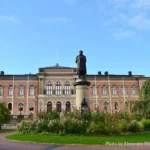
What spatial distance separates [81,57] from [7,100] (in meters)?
44.4

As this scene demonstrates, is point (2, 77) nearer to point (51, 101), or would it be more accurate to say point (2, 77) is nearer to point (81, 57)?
point (51, 101)

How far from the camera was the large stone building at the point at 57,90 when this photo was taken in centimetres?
6155

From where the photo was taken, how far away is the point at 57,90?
207 ft

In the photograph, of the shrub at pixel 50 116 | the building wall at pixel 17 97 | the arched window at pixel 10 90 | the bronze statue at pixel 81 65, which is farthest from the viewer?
the arched window at pixel 10 90

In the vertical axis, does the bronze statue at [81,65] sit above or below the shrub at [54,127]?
above

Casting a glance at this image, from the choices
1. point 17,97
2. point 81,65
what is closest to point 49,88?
point 17,97

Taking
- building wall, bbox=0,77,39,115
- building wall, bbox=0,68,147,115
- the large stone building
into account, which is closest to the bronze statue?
building wall, bbox=0,68,147,115

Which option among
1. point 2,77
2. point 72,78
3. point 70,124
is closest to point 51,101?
point 72,78

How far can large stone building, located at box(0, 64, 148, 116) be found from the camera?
2423 inches

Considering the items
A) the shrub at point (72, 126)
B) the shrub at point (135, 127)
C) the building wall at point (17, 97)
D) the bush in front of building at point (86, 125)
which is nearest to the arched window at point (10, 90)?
the building wall at point (17, 97)

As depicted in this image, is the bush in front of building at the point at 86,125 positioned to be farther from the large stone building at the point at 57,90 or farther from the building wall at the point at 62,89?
the large stone building at the point at 57,90

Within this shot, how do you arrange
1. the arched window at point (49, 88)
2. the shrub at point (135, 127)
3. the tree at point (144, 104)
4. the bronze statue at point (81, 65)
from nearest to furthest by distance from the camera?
the shrub at point (135, 127) → the bronze statue at point (81, 65) → the tree at point (144, 104) → the arched window at point (49, 88)

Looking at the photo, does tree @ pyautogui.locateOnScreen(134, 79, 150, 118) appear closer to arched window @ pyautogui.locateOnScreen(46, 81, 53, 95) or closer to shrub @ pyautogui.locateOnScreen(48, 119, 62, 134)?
shrub @ pyautogui.locateOnScreen(48, 119, 62, 134)

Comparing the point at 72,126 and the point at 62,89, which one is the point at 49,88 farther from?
the point at 72,126
